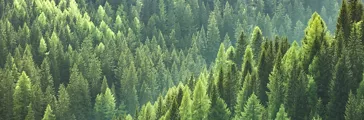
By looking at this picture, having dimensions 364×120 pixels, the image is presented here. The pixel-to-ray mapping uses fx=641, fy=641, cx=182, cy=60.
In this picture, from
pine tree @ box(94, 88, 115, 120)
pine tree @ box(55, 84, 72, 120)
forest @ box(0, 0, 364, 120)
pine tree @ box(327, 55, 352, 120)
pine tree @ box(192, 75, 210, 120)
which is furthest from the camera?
pine tree @ box(94, 88, 115, 120)

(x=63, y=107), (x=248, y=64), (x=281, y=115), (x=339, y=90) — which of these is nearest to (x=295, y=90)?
(x=339, y=90)

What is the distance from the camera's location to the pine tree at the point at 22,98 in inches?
5226

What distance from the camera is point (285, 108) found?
92.2 metres

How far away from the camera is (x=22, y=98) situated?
136000mm

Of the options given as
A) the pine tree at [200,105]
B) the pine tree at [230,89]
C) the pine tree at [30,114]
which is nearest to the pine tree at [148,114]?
the pine tree at [230,89]

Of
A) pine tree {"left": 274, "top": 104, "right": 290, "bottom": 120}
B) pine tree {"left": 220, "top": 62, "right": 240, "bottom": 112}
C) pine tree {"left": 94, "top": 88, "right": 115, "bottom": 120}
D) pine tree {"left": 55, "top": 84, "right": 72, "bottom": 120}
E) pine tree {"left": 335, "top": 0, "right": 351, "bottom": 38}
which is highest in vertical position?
pine tree {"left": 94, "top": 88, "right": 115, "bottom": 120}

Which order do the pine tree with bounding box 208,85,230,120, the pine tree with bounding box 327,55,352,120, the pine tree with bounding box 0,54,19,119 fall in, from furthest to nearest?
the pine tree with bounding box 0,54,19,119
the pine tree with bounding box 208,85,230,120
the pine tree with bounding box 327,55,352,120

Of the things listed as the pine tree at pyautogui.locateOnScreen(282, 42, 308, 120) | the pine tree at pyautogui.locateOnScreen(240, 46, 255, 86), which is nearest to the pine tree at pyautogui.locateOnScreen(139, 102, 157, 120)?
the pine tree at pyautogui.locateOnScreen(240, 46, 255, 86)

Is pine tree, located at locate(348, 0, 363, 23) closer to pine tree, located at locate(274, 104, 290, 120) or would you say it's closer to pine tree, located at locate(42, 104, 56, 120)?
pine tree, located at locate(274, 104, 290, 120)

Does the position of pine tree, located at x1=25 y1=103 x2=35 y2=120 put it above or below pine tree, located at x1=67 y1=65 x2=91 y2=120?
below

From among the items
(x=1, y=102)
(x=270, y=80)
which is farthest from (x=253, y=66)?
(x=1, y=102)

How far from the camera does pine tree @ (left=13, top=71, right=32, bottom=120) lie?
436 feet

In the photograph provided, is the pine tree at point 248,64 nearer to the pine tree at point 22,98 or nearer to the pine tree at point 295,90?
the pine tree at point 295,90

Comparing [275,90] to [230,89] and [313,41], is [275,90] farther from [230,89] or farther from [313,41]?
[230,89]
